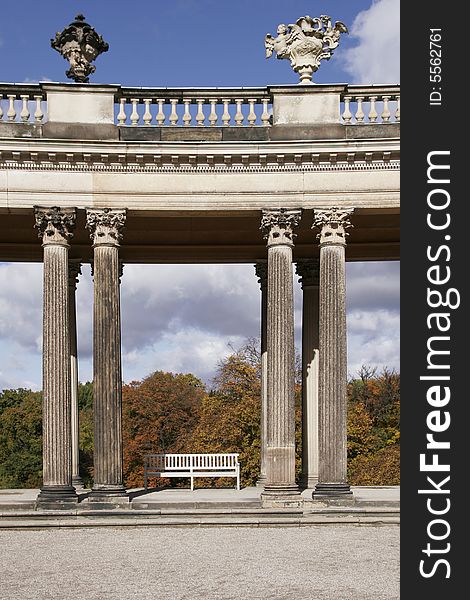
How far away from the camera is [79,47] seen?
6009cm

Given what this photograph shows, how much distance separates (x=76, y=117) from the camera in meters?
58.9

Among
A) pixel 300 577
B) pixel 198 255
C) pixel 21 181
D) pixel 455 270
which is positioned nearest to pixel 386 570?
pixel 300 577

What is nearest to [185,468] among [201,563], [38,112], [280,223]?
[280,223]

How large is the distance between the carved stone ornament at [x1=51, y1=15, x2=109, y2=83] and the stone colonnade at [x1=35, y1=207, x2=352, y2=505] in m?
9.03

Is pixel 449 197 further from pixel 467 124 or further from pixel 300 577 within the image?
pixel 300 577

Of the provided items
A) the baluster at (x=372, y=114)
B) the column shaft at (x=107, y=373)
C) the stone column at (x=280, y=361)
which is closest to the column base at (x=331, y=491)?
the stone column at (x=280, y=361)

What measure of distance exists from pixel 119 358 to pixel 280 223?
12.5m

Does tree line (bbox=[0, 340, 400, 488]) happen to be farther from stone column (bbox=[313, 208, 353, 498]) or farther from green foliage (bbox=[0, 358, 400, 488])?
stone column (bbox=[313, 208, 353, 498])

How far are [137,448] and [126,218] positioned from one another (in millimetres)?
110310

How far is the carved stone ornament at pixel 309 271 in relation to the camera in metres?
70.2

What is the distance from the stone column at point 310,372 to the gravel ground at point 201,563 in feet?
51.1

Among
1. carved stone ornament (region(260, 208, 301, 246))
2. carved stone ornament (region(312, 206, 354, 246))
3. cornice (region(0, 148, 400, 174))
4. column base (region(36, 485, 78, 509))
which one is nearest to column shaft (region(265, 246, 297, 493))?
carved stone ornament (region(260, 208, 301, 246))

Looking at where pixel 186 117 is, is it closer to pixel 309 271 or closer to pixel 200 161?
pixel 200 161

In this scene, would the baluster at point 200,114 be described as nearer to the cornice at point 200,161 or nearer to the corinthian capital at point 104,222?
the cornice at point 200,161
